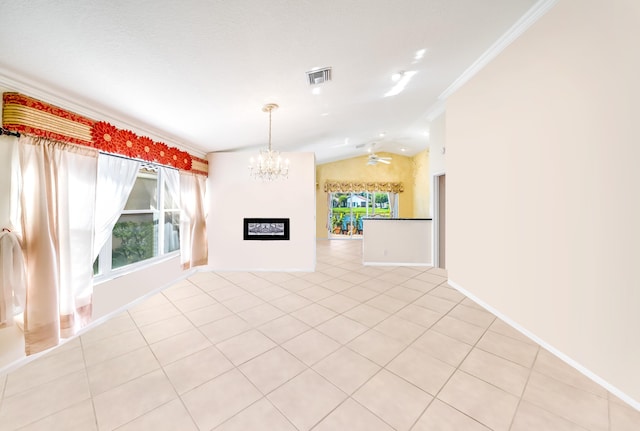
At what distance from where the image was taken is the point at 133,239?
3531 millimetres

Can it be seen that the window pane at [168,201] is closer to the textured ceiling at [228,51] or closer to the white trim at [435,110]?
the textured ceiling at [228,51]

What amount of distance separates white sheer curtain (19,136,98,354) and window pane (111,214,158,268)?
0.69m

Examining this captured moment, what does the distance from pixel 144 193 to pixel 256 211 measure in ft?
6.45

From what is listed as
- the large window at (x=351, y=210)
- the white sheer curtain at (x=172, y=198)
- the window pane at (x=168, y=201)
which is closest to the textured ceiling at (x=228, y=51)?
the white sheer curtain at (x=172, y=198)

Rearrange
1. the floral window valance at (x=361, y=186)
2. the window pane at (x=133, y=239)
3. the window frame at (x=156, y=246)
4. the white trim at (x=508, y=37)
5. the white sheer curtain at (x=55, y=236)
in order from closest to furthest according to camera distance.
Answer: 1. the white sheer curtain at (x=55, y=236)
2. the white trim at (x=508, y=37)
3. the window frame at (x=156, y=246)
4. the window pane at (x=133, y=239)
5. the floral window valance at (x=361, y=186)

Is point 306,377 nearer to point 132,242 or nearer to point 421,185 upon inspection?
point 132,242

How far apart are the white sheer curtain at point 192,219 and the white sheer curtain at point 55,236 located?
70.2 inches

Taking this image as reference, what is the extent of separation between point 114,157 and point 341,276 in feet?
13.5

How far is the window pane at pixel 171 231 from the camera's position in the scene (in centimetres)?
416

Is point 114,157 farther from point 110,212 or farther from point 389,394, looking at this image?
point 389,394

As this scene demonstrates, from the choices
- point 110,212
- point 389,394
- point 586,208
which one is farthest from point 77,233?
point 586,208

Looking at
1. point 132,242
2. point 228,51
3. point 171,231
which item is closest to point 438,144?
point 228,51

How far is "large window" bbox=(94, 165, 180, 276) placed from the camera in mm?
3124

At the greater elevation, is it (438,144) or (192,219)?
(438,144)
